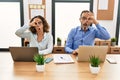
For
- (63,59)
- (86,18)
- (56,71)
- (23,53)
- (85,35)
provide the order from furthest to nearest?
(85,35) → (86,18) → (63,59) → (23,53) → (56,71)

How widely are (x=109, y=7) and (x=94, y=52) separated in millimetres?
2463

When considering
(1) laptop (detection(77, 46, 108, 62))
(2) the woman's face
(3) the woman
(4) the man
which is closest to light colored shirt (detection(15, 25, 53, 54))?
(3) the woman

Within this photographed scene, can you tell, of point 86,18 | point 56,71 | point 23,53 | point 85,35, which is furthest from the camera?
point 85,35

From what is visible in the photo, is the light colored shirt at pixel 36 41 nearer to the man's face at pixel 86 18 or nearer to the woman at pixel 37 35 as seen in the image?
the woman at pixel 37 35

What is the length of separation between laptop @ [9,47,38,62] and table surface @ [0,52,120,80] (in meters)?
0.06

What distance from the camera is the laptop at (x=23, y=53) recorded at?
2150mm

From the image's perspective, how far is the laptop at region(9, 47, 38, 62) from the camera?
84.7 inches

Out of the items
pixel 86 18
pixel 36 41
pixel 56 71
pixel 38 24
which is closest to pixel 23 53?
pixel 56 71

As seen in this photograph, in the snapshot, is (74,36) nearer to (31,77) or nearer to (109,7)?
(31,77)

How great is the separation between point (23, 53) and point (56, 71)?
0.47 metres

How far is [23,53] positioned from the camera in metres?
2.19

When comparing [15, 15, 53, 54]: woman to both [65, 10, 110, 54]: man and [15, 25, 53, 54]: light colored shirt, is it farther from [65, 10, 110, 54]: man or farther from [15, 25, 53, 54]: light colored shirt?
[65, 10, 110, 54]: man

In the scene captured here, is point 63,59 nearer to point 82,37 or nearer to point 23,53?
point 23,53

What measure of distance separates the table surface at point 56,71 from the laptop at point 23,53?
2.4 inches
